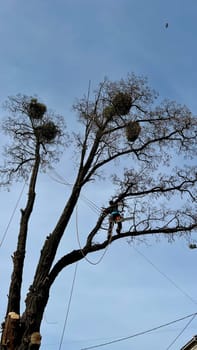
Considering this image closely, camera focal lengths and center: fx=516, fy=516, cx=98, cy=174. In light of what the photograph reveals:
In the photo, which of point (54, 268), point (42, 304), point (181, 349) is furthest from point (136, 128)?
point (181, 349)

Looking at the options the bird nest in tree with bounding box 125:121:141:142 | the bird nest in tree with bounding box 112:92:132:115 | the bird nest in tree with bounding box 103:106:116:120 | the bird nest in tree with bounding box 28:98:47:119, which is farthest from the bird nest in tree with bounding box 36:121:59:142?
the bird nest in tree with bounding box 125:121:141:142

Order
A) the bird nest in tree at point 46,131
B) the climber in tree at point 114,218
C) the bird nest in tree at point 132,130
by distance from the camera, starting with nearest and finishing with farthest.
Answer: the climber in tree at point 114,218
the bird nest in tree at point 132,130
the bird nest in tree at point 46,131

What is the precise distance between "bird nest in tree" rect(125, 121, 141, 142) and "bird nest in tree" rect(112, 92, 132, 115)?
Result: 0.34 meters

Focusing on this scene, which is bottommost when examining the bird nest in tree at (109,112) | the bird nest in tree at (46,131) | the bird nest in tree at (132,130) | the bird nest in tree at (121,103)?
the bird nest in tree at (132,130)

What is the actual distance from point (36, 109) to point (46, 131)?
0.59 meters

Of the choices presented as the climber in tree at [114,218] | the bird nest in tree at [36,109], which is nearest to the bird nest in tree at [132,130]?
the climber in tree at [114,218]

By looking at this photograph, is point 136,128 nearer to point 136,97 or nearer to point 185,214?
point 136,97

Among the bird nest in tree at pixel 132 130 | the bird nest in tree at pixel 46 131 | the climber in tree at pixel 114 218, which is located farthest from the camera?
the bird nest in tree at pixel 46 131

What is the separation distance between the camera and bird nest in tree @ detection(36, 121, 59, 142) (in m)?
12.3

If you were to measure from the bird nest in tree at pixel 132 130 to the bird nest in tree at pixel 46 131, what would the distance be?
180 cm

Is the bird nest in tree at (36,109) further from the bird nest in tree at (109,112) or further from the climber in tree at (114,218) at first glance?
the climber in tree at (114,218)

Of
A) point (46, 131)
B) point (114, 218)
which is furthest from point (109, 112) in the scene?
point (114, 218)

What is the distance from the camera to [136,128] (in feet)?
39.0

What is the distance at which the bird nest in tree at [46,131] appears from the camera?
12344mm
